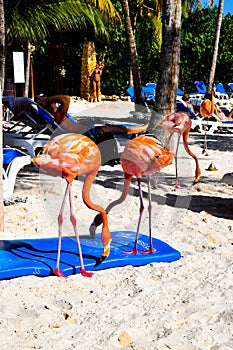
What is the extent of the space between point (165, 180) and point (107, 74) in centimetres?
1748

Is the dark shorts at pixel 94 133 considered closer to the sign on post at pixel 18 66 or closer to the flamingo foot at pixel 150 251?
the flamingo foot at pixel 150 251

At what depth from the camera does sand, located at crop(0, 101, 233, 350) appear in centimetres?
344

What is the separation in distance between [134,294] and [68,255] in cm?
75

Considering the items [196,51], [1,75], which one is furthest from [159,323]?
[196,51]

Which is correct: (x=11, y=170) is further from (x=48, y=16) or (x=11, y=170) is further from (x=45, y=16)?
(x=48, y=16)

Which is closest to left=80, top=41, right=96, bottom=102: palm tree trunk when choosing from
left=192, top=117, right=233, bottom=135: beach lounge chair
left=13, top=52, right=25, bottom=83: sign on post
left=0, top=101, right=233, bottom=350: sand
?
left=13, top=52, right=25, bottom=83: sign on post

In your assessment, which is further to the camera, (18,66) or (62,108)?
(18,66)

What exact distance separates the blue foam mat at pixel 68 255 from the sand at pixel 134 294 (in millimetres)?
72

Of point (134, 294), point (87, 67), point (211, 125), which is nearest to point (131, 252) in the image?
point (134, 294)

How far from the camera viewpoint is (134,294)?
4.09 m

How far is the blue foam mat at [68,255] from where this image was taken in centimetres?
427

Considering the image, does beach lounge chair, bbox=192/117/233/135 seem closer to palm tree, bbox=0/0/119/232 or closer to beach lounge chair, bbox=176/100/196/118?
beach lounge chair, bbox=176/100/196/118

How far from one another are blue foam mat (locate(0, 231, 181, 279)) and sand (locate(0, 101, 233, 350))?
0.07m

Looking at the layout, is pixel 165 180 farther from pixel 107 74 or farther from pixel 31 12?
pixel 107 74
